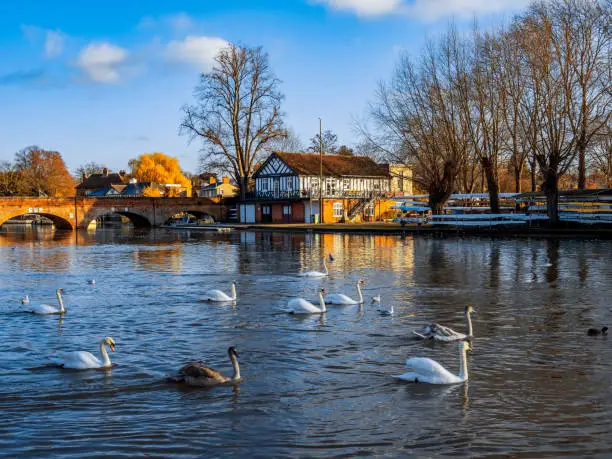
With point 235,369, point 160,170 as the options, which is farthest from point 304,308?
point 160,170

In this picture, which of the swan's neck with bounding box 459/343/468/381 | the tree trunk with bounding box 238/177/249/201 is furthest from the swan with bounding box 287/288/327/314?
the tree trunk with bounding box 238/177/249/201

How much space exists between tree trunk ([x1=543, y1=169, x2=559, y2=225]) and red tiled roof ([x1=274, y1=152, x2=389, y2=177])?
3526cm

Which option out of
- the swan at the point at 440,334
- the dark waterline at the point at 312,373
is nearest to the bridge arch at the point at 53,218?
the dark waterline at the point at 312,373

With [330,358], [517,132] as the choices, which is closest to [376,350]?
[330,358]

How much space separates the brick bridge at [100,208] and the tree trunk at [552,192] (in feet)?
164

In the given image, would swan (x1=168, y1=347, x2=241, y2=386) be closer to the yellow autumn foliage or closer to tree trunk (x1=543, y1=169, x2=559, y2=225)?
tree trunk (x1=543, y1=169, x2=559, y2=225)

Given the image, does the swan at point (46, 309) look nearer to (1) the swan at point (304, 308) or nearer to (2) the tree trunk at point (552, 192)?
(1) the swan at point (304, 308)

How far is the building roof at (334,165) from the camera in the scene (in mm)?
75438

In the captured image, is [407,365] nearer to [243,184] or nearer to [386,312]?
[386,312]

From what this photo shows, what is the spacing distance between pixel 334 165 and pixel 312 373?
2662 inches

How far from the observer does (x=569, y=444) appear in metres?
7.71

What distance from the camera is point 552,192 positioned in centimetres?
4178

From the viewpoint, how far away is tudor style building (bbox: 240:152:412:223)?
240ft

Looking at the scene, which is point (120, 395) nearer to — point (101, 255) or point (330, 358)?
point (330, 358)
